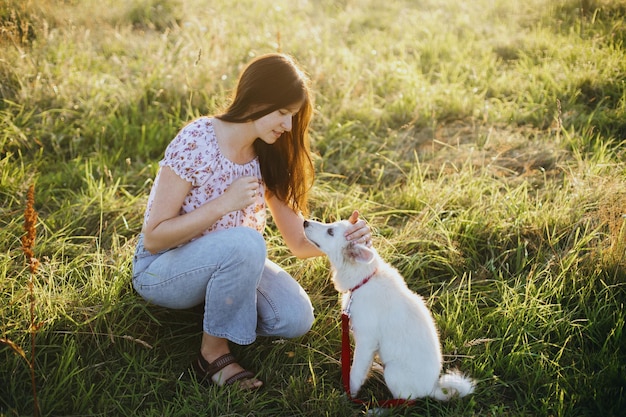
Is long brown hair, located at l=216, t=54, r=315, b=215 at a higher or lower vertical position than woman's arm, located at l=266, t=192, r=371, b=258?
higher

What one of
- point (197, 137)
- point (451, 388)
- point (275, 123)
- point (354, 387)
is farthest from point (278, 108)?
point (451, 388)

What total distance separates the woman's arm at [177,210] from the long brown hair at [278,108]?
0.30 m

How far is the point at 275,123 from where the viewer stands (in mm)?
2439

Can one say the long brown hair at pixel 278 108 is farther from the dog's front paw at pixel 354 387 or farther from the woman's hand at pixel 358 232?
the dog's front paw at pixel 354 387

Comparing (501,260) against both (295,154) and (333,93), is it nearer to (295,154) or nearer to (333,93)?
(295,154)

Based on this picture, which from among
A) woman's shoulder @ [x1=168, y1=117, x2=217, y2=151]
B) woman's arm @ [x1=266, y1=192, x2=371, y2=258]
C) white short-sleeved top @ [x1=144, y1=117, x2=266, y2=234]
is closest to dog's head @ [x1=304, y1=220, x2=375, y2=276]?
woman's arm @ [x1=266, y1=192, x2=371, y2=258]

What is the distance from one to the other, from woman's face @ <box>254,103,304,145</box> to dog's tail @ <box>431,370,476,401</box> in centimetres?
124

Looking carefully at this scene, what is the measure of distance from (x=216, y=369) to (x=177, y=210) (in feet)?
2.31

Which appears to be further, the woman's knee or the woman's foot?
the woman's foot

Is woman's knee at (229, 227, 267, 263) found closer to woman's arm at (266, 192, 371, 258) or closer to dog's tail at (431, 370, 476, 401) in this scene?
woman's arm at (266, 192, 371, 258)

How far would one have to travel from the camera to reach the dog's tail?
2271 millimetres

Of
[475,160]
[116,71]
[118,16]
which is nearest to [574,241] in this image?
[475,160]

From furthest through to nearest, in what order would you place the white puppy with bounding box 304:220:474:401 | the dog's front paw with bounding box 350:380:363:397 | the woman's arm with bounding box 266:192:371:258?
the woman's arm with bounding box 266:192:371:258 → the dog's front paw with bounding box 350:380:363:397 → the white puppy with bounding box 304:220:474:401

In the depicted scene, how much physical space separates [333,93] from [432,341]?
112 inches
